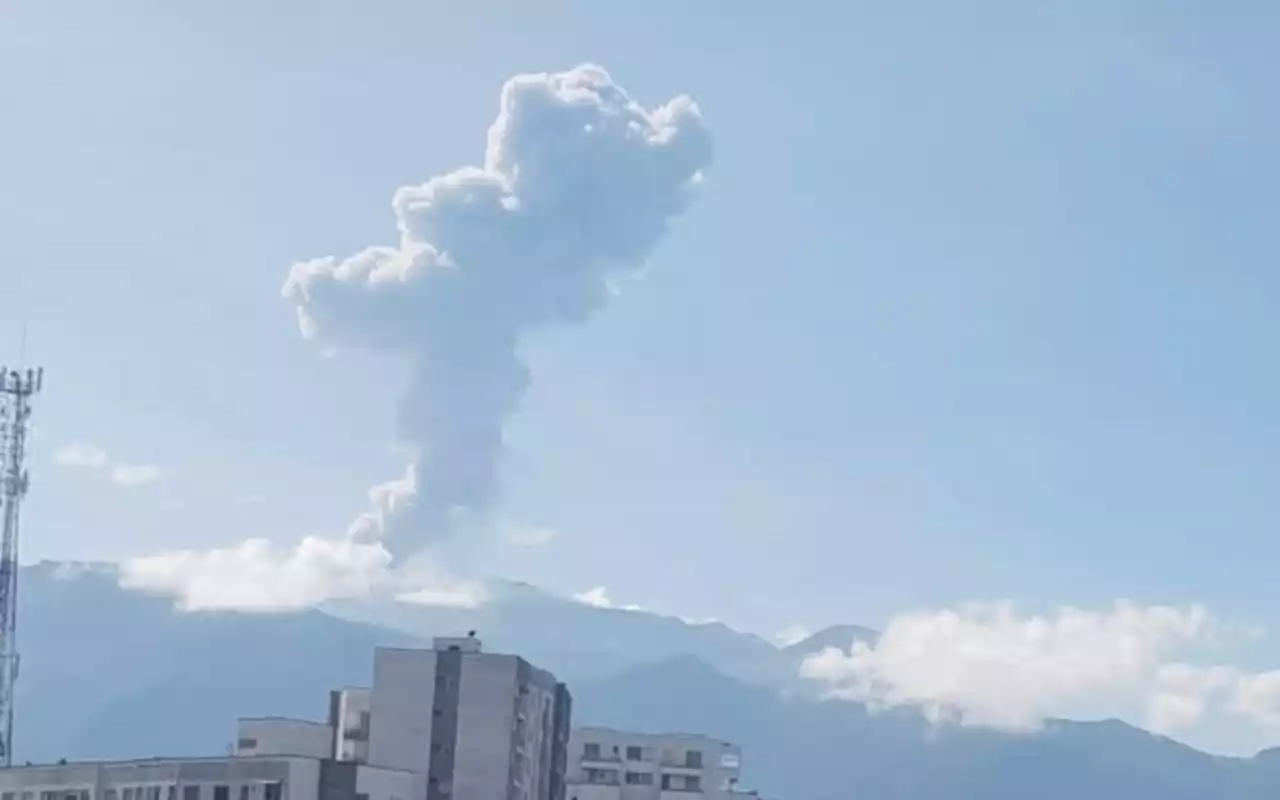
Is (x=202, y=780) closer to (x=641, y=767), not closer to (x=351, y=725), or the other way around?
(x=351, y=725)

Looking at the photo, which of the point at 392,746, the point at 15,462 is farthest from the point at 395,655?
the point at 15,462

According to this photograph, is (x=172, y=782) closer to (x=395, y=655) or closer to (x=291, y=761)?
(x=291, y=761)

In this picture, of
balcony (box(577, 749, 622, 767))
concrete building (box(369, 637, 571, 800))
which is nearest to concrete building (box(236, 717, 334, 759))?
concrete building (box(369, 637, 571, 800))

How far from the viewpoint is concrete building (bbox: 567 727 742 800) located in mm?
Result: 160250

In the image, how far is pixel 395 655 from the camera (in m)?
118

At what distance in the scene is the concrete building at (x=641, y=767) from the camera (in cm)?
16025

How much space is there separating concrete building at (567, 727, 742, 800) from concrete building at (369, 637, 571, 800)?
129 ft

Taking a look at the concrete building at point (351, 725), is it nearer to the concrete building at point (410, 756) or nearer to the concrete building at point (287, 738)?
the concrete building at point (410, 756)

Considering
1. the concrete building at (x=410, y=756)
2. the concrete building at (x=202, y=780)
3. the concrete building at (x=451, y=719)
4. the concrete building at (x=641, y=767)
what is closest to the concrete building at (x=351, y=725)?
the concrete building at (x=410, y=756)

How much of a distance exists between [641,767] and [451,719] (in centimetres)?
4917

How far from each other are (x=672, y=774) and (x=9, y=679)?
5740 centimetres

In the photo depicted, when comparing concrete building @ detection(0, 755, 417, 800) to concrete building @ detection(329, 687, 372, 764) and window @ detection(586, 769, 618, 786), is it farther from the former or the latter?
window @ detection(586, 769, 618, 786)

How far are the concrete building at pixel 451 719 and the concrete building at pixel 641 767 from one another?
129ft

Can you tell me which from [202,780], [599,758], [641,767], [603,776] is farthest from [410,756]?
[641,767]
